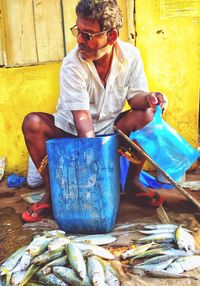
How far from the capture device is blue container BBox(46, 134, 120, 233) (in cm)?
274

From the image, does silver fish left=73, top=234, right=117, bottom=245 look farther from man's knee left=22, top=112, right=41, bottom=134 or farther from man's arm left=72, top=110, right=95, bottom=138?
man's knee left=22, top=112, right=41, bottom=134

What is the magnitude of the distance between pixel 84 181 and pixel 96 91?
87 centimetres

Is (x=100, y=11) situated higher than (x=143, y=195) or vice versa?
(x=100, y=11)

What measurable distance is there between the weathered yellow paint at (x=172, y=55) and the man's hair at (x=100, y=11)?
137 cm

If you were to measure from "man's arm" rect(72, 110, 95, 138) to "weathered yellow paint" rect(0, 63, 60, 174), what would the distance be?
1.45 meters

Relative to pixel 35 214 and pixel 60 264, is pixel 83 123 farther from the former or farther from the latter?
pixel 60 264

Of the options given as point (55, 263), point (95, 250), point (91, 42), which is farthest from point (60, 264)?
point (91, 42)

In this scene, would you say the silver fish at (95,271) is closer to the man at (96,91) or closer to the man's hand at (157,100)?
the man at (96,91)

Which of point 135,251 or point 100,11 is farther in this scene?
point 100,11

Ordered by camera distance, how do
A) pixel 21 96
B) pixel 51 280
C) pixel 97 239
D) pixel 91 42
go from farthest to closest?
1. pixel 21 96
2. pixel 91 42
3. pixel 97 239
4. pixel 51 280

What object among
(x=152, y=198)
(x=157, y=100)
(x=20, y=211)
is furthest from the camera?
(x=20, y=211)

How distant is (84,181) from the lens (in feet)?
9.14

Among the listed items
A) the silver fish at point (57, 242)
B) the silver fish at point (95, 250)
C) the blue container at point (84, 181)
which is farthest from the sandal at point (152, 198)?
the silver fish at point (57, 242)

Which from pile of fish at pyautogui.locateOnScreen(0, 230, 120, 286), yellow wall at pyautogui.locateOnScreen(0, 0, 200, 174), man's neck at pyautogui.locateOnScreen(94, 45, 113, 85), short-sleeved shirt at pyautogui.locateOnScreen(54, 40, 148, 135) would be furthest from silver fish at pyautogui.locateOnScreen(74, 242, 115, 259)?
yellow wall at pyautogui.locateOnScreen(0, 0, 200, 174)
